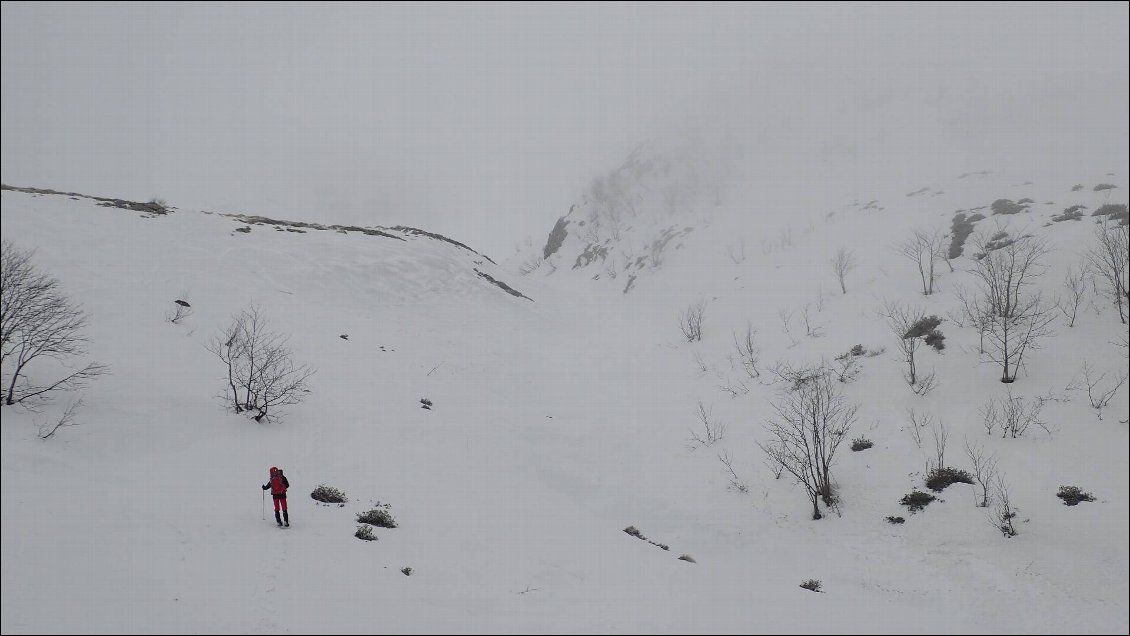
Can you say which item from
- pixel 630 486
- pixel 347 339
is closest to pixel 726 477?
pixel 630 486

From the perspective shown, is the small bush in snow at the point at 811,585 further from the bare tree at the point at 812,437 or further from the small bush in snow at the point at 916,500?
the small bush in snow at the point at 916,500

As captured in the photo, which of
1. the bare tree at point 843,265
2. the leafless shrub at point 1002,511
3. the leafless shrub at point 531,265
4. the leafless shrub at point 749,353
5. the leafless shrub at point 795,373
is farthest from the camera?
the leafless shrub at point 531,265

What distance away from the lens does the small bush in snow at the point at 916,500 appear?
17078 mm

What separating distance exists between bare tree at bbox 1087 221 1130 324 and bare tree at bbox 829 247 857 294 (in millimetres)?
13413

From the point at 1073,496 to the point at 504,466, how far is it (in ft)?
64.5

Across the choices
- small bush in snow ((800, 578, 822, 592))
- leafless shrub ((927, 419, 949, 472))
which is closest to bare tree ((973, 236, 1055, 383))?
leafless shrub ((927, 419, 949, 472))

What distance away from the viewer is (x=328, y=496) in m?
13.9

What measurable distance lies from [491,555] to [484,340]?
23339 millimetres

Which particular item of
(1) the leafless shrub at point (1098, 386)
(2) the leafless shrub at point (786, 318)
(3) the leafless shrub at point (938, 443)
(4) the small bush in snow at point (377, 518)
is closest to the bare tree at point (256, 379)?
(4) the small bush in snow at point (377, 518)

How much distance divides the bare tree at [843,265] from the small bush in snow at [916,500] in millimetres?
23359

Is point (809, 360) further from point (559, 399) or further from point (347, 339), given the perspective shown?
point (347, 339)

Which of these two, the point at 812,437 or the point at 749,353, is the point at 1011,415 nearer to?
the point at 812,437

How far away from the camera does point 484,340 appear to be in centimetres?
3494

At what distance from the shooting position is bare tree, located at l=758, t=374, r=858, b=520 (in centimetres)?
1816
